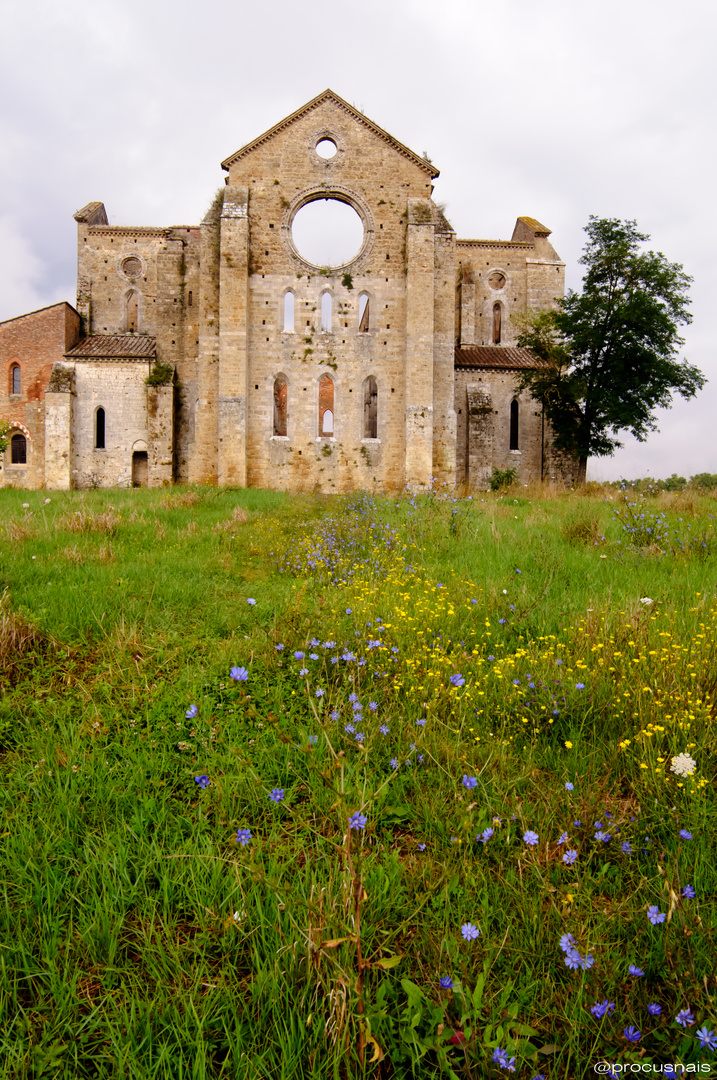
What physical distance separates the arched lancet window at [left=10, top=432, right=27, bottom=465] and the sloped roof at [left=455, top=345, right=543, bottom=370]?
19.9 meters

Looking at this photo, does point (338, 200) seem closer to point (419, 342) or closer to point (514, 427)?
point (419, 342)

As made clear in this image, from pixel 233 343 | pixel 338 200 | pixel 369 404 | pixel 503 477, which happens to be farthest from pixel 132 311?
pixel 503 477

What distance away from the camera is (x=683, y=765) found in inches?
88.0

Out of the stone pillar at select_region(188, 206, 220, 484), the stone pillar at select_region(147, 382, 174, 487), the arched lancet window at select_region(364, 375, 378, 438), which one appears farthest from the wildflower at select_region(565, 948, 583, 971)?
the stone pillar at select_region(147, 382, 174, 487)

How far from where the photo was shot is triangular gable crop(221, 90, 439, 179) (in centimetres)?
1875

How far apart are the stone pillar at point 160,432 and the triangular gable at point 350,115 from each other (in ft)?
27.1

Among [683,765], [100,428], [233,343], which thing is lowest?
[683,765]

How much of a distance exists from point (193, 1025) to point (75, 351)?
25391 mm

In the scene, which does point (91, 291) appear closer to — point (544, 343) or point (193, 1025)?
point (544, 343)

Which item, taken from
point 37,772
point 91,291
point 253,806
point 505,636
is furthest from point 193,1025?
point 91,291

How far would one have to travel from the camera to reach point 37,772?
2420mm

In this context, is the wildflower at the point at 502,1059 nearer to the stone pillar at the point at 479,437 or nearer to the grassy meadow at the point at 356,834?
the grassy meadow at the point at 356,834

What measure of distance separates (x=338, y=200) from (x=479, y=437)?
1037cm

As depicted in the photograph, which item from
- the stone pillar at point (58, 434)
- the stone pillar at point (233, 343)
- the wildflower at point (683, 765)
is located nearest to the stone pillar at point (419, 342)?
the stone pillar at point (233, 343)
